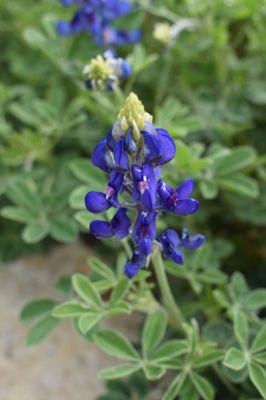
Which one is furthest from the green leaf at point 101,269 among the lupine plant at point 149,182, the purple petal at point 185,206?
the purple petal at point 185,206

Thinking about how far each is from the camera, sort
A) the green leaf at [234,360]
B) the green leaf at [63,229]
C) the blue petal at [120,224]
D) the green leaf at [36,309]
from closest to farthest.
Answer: the blue petal at [120,224] < the green leaf at [234,360] < the green leaf at [36,309] < the green leaf at [63,229]

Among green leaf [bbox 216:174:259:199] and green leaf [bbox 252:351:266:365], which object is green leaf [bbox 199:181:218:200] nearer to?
green leaf [bbox 216:174:259:199]

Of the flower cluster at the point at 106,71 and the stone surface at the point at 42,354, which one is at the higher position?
the flower cluster at the point at 106,71

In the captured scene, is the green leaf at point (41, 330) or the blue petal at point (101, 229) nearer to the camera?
the blue petal at point (101, 229)

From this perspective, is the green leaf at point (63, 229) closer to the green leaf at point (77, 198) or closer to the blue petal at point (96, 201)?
the green leaf at point (77, 198)

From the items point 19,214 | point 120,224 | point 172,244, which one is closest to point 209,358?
point 172,244

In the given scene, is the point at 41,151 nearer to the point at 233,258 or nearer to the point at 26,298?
the point at 26,298

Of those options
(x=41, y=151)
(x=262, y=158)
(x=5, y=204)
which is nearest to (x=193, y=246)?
(x=262, y=158)
